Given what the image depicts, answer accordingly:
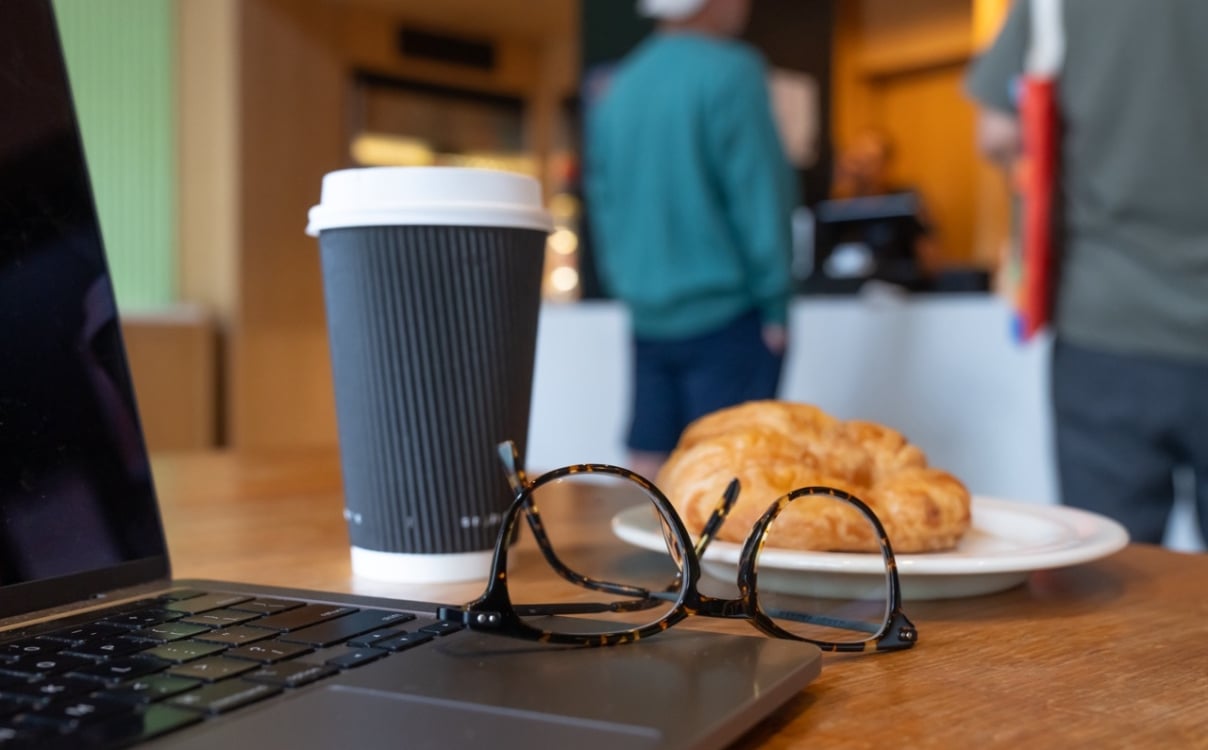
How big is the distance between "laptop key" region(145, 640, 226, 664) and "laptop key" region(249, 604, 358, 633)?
0.10ft

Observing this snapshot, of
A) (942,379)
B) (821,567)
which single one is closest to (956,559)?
(821,567)

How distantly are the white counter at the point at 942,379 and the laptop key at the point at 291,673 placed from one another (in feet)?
5.47

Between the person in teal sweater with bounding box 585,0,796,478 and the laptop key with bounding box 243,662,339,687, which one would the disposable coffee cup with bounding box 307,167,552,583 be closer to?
the laptop key with bounding box 243,662,339,687

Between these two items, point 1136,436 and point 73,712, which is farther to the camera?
point 1136,436

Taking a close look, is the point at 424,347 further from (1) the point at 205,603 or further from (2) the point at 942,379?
(2) the point at 942,379

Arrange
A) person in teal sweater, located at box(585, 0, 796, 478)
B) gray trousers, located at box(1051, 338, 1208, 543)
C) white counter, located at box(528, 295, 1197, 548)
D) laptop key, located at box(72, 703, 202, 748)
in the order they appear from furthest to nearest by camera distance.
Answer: white counter, located at box(528, 295, 1197, 548) → person in teal sweater, located at box(585, 0, 796, 478) → gray trousers, located at box(1051, 338, 1208, 543) → laptop key, located at box(72, 703, 202, 748)

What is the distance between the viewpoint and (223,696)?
1.07 feet

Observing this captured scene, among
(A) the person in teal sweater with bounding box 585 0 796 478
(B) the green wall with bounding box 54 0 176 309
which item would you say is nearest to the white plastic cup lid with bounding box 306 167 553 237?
(A) the person in teal sweater with bounding box 585 0 796 478

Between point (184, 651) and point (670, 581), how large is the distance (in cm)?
27

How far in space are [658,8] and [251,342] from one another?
3082 mm

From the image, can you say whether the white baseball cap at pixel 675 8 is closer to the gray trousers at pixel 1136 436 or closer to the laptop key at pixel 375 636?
the gray trousers at pixel 1136 436

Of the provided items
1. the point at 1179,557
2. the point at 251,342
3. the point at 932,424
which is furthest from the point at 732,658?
the point at 251,342

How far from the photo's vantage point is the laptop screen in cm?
46

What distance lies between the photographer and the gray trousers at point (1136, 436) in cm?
135
